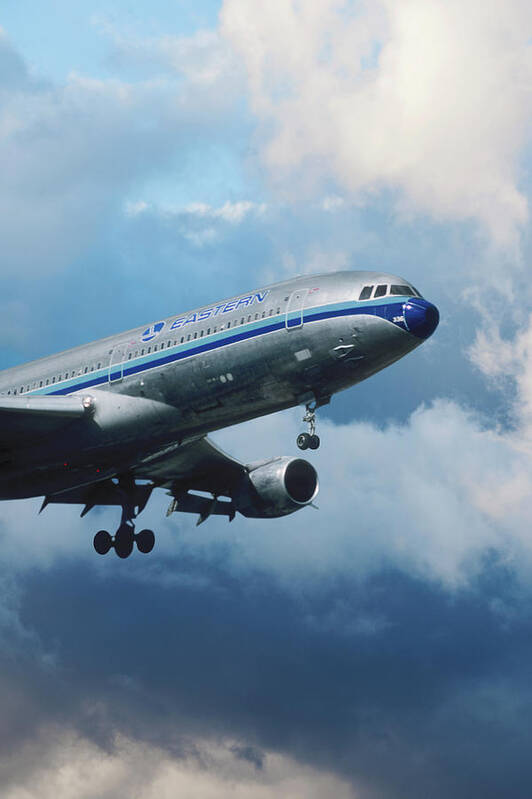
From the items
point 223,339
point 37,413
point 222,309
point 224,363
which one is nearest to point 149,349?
point 222,309

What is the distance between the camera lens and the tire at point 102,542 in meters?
58.1

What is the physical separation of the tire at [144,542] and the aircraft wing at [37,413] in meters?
9.71

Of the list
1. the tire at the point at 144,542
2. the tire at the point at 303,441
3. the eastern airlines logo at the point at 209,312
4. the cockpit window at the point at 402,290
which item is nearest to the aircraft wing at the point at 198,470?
the tire at the point at 144,542

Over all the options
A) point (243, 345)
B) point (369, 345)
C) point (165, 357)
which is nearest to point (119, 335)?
point (165, 357)

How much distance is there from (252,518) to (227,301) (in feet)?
43.7

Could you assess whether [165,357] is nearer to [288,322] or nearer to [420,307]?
[288,322]

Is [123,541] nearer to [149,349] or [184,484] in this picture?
[184,484]

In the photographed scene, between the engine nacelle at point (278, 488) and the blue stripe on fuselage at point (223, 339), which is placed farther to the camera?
the engine nacelle at point (278, 488)

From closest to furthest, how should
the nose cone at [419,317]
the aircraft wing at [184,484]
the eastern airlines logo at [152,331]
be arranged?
the nose cone at [419,317], the eastern airlines logo at [152,331], the aircraft wing at [184,484]

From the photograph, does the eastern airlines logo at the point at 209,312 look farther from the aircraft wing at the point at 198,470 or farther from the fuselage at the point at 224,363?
the aircraft wing at the point at 198,470

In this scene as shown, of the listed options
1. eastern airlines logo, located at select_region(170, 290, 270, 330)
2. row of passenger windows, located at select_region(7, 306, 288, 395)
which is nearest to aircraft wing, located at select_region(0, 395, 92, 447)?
row of passenger windows, located at select_region(7, 306, 288, 395)

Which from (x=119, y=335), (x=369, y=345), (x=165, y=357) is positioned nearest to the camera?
(x=369, y=345)

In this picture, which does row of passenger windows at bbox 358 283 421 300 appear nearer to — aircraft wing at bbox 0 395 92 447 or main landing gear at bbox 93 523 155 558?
aircraft wing at bbox 0 395 92 447

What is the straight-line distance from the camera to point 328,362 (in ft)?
149
